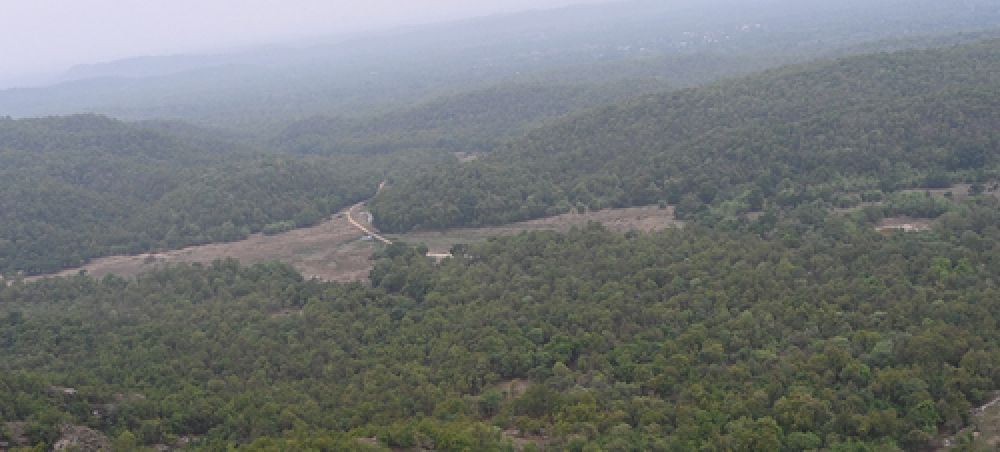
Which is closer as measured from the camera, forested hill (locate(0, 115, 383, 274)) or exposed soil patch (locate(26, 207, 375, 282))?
exposed soil patch (locate(26, 207, 375, 282))

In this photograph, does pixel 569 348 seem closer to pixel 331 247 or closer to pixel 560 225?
pixel 560 225

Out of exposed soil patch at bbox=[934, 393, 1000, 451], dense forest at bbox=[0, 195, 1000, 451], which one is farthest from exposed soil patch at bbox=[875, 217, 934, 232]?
exposed soil patch at bbox=[934, 393, 1000, 451]

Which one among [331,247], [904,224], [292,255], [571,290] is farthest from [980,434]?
[292,255]

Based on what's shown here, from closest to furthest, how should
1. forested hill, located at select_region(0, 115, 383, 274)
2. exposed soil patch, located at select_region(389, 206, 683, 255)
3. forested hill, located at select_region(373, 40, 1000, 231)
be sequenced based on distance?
forested hill, located at select_region(373, 40, 1000, 231)
exposed soil patch, located at select_region(389, 206, 683, 255)
forested hill, located at select_region(0, 115, 383, 274)

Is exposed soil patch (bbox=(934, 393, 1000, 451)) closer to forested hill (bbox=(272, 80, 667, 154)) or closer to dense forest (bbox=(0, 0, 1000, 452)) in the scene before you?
dense forest (bbox=(0, 0, 1000, 452))

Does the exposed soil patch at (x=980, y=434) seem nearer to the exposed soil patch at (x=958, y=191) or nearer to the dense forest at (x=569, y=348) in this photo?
the dense forest at (x=569, y=348)

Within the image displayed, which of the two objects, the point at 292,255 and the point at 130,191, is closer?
the point at 292,255
